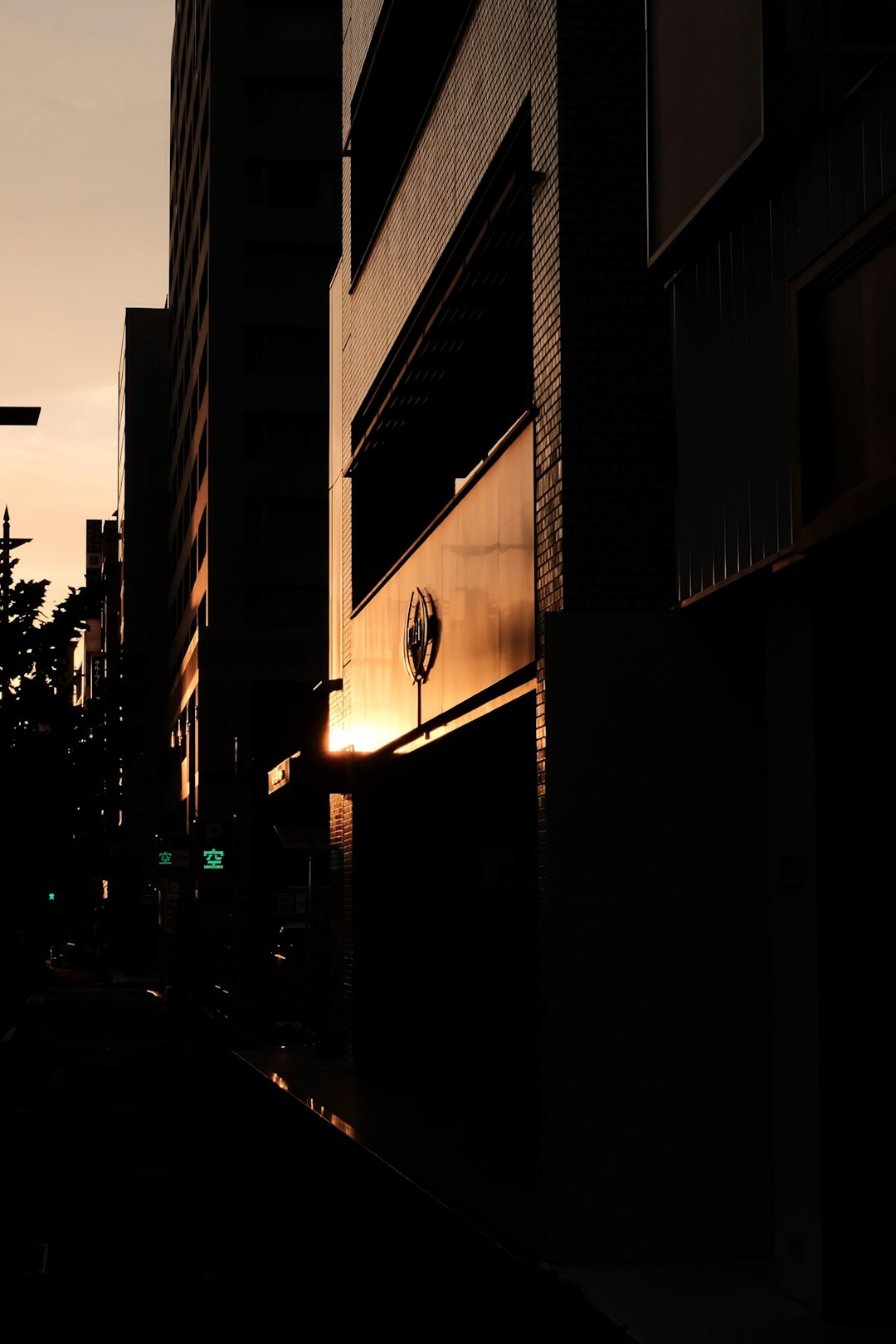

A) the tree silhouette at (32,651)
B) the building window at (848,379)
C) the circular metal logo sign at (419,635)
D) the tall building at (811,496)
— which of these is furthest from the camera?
the tree silhouette at (32,651)

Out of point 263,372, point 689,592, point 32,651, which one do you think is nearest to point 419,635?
point 689,592

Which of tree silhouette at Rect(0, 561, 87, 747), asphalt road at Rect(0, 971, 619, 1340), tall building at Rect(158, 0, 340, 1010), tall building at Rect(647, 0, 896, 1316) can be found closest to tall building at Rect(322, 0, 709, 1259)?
tall building at Rect(647, 0, 896, 1316)

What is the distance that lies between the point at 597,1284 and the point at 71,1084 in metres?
14.2

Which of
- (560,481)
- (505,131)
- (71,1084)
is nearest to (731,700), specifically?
(560,481)

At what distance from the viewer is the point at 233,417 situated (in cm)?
7006

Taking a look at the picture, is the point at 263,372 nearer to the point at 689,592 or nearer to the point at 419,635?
the point at 419,635

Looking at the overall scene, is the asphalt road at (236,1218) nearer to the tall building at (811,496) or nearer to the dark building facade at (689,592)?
the dark building facade at (689,592)

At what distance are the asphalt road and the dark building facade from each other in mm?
999

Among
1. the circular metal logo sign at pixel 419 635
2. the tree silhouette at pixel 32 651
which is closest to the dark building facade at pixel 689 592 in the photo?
the circular metal logo sign at pixel 419 635

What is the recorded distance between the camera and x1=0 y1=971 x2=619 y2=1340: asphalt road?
1009 centimetres

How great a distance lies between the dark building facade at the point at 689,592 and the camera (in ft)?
31.0

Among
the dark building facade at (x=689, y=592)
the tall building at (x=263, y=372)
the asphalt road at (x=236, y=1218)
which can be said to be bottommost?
the asphalt road at (x=236, y=1218)

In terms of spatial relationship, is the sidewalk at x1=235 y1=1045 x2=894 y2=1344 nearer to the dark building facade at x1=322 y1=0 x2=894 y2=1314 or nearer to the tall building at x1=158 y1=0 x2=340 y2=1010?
the dark building facade at x1=322 y1=0 x2=894 y2=1314

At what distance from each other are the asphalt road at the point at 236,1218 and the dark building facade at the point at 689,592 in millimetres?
999
